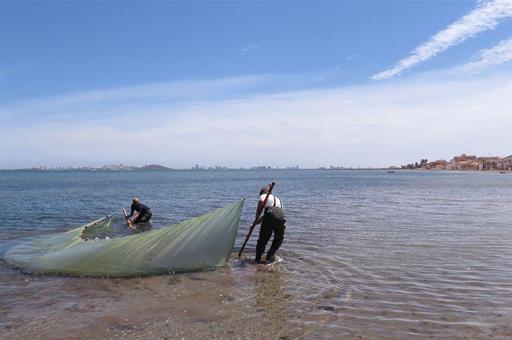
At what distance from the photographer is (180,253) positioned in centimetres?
928

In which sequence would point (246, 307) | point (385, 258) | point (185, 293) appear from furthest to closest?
point (385, 258) → point (185, 293) → point (246, 307)

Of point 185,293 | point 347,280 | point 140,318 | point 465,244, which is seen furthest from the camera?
point 465,244

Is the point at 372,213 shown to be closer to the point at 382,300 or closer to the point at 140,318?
the point at 382,300

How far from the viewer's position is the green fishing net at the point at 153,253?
897 centimetres

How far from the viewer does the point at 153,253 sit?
911 cm

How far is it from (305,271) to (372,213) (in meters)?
13.0

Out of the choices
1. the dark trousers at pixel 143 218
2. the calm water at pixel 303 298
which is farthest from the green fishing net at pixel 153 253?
the dark trousers at pixel 143 218

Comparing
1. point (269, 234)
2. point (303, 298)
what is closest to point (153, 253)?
point (269, 234)

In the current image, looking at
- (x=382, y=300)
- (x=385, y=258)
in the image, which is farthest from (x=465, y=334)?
(x=385, y=258)

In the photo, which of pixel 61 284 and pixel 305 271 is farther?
pixel 305 271

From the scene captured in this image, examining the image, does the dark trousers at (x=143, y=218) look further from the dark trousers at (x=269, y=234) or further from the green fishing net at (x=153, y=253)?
the dark trousers at (x=269, y=234)

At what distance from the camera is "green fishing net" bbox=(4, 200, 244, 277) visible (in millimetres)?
8969

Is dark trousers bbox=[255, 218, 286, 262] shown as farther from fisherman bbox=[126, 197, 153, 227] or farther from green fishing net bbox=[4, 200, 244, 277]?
fisherman bbox=[126, 197, 153, 227]

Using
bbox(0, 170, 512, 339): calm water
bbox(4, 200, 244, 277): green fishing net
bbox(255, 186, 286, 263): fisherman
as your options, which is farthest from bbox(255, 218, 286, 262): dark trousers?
bbox(4, 200, 244, 277): green fishing net
